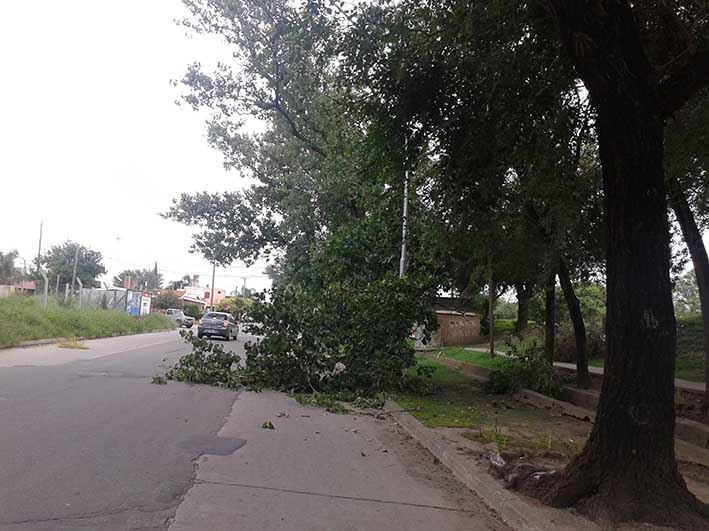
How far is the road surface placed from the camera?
5176 mm

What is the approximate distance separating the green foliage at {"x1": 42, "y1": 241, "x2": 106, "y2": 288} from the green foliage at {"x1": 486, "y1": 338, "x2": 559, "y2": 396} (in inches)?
2564

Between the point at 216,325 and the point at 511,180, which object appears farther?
the point at 216,325

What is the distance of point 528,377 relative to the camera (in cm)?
1476

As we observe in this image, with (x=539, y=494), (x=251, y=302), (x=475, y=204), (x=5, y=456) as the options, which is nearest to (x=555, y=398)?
(x=475, y=204)

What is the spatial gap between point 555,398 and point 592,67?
10.5 metres

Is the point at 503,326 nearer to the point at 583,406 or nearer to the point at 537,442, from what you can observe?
the point at 583,406

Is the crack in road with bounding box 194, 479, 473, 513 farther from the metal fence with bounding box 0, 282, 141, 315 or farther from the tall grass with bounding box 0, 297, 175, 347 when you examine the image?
the metal fence with bounding box 0, 282, 141, 315

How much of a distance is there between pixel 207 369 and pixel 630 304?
11.3m

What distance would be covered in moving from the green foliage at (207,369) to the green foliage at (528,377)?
6.09 metres

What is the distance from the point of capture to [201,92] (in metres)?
22.5

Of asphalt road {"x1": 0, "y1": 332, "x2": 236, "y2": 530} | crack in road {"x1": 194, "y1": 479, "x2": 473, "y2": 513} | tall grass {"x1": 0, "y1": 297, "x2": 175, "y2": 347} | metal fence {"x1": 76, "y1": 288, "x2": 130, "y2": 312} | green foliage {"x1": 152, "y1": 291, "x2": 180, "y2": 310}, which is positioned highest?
green foliage {"x1": 152, "y1": 291, "x2": 180, "y2": 310}

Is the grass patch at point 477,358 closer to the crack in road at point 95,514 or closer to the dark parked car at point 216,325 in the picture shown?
the dark parked car at point 216,325

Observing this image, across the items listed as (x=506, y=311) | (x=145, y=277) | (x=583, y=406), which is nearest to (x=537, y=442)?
(x=583, y=406)

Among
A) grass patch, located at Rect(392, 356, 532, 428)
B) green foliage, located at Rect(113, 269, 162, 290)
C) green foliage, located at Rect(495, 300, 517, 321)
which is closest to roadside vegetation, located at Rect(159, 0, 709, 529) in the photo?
grass patch, located at Rect(392, 356, 532, 428)
